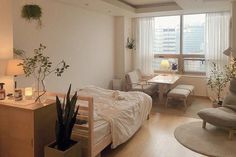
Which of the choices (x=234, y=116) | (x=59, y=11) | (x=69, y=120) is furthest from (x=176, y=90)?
(x=69, y=120)

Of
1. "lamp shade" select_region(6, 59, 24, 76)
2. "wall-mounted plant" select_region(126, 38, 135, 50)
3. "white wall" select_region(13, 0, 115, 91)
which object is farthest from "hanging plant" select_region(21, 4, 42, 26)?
"wall-mounted plant" select_region(126, 38, 135, 50)

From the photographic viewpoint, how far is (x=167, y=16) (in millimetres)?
6953

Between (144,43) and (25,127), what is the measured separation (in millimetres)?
5330

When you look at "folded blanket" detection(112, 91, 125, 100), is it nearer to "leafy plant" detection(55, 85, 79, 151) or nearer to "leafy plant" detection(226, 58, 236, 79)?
"leafy plant" detection(55, 85, 79, 151)

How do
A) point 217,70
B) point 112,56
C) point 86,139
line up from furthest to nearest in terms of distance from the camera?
point 112,56 → point 217,70 → point 86,139

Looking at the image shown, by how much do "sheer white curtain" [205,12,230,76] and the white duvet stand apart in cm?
298

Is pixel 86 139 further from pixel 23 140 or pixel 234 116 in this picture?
pixel 234 116

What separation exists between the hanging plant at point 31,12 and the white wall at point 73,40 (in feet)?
0.25

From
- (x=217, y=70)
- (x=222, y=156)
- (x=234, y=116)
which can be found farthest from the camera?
(x=217, y=70)

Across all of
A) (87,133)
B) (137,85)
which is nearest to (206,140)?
(87,133)

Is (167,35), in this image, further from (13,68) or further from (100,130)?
(13,68)

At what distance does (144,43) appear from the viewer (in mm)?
7203

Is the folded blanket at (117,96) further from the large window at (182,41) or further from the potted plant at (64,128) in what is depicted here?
the large window at (182,41)

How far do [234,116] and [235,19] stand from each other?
253 centimetres
